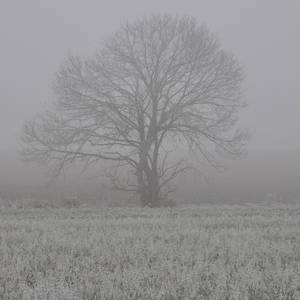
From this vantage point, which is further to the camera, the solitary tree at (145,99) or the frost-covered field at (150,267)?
the solitary tree at (145,99)

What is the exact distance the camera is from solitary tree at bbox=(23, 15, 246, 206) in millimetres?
19438

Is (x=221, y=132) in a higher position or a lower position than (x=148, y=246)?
higher

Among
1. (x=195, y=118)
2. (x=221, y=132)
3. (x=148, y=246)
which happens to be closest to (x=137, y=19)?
(x=195, y=118)

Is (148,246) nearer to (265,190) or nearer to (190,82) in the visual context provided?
(190,82)

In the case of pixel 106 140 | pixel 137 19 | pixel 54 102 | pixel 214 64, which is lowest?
pixel 106 140

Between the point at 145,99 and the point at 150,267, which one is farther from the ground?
the point at 145,99

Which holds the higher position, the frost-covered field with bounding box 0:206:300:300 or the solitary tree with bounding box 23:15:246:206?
the solitary tree with bounding box 23:15:246:206

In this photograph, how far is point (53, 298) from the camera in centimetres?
357

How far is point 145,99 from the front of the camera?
2028 centimetres

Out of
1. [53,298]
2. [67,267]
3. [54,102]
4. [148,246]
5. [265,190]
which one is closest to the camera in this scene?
[53,298]

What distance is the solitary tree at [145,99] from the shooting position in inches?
765

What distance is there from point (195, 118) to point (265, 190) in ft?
45.5

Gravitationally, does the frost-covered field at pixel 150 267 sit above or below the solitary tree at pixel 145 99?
below

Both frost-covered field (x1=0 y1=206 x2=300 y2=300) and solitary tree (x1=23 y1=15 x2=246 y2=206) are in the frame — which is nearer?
frost-covered field (x1=0 y1=206 x2=300 y2=300)
